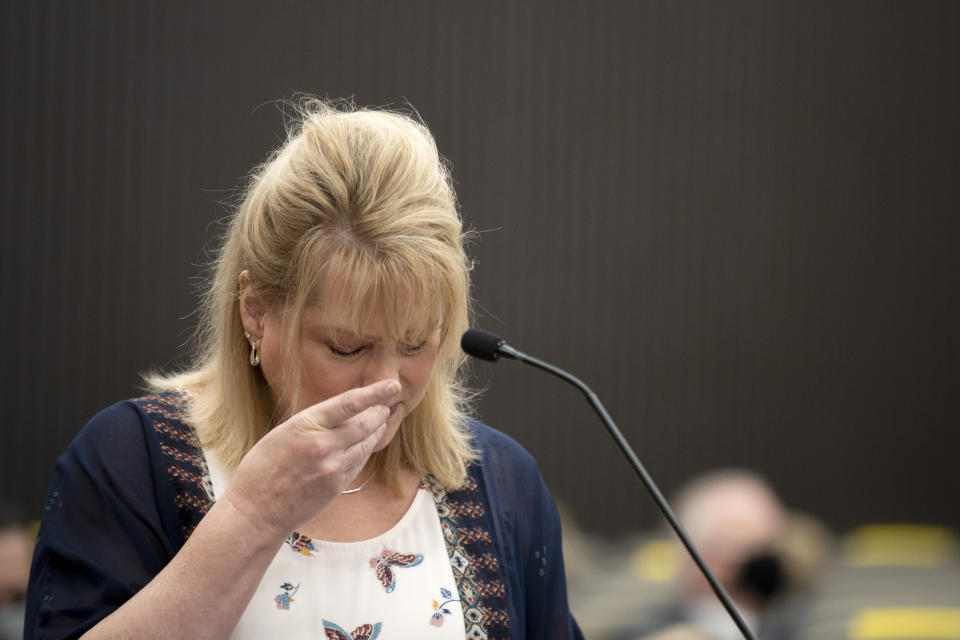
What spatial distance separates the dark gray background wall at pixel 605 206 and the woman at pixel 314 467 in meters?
3.84

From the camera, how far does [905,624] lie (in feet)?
8.89

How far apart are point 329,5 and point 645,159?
1.83 meters

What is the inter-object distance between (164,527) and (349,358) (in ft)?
0.96

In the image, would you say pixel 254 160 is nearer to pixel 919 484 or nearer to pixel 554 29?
pixel 554 29

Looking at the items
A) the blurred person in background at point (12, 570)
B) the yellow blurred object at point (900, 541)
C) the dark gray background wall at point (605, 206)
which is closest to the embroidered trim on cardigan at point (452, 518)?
the blurred person in background at point (12, 570)

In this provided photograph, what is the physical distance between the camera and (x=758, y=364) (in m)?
5.71

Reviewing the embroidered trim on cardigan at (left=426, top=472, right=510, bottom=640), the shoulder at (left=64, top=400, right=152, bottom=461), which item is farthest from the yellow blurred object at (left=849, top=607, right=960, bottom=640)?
the shoulder at (left=64, top=400, right=152, bottom=461)

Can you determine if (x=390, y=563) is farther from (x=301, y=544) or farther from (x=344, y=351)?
(x=344, y=351)

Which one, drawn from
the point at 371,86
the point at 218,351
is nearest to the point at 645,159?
the point at 371,86

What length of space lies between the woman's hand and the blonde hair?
0.42ft

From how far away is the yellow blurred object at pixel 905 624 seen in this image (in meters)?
2.66

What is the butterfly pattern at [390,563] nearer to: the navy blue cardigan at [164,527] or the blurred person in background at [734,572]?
the navy blue cardigan at [164,527]

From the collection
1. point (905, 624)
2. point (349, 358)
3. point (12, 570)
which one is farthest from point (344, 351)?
point (12, 570)

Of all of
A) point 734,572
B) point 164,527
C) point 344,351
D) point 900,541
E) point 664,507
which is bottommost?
point 900,541
